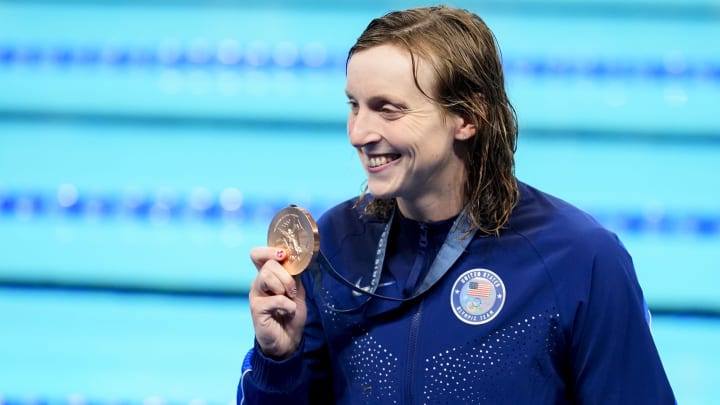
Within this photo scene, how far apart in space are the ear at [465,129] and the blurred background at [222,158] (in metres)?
1.45

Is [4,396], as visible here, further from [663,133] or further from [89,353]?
[663,133]

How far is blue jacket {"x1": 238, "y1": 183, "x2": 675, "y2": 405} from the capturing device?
1092 millimetres

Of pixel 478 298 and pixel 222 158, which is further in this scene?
pixel 222 158

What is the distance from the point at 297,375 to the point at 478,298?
9.9 inches

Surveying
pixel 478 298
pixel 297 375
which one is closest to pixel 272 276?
pixel 297 375

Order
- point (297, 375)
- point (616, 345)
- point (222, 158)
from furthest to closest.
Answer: point (222, 158) → point (297, 375) → point (616, 345)

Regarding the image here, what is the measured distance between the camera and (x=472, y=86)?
1152 millimetres

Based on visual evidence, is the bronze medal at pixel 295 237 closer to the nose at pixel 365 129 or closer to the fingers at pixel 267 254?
the fingers at pixel 267 254

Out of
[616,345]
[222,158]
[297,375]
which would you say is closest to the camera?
[616,345]

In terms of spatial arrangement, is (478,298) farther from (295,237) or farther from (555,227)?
(295,237)

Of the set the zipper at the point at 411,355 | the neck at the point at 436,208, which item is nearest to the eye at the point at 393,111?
the neck at the point at 436,208

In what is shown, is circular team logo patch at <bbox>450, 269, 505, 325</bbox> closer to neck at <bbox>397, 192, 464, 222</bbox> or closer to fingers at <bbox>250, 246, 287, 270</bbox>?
neck at <bbox>397, 192, 464, 222</bbox>

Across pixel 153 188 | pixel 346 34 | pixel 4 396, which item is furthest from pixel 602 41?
pixel 4 396

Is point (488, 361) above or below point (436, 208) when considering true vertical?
below
